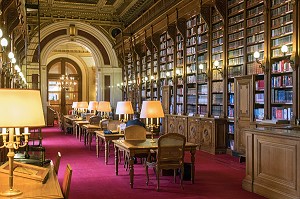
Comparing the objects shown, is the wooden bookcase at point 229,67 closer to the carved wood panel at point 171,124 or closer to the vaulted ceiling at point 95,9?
the carved wood panel at point 171,124

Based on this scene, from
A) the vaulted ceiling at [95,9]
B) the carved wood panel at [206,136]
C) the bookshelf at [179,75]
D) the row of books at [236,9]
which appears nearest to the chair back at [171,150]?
the carved wood panel at [206,136]

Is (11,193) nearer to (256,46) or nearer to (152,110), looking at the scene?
(152,110)

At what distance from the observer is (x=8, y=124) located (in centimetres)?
251

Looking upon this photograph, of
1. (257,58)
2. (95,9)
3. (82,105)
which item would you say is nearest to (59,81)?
(95,9)

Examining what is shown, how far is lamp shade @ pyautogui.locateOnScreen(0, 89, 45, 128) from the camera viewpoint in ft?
8.27

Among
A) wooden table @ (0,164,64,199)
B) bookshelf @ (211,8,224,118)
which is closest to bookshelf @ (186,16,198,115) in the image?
bookshelf @ (211,8,224,118)

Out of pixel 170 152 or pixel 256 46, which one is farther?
pixel 256 46

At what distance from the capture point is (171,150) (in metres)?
6.11

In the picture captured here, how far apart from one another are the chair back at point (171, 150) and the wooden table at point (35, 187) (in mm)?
2645

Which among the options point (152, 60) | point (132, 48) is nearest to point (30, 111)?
point (152, 60)

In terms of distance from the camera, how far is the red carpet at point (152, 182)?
5781 mm

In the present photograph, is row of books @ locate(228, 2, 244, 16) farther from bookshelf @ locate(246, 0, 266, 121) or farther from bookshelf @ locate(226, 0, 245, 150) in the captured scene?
bookshelf @ locate(246, 0, 266, 121)

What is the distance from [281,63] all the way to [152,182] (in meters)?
3.67

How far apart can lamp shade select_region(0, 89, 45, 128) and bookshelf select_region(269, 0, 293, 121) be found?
619cm
